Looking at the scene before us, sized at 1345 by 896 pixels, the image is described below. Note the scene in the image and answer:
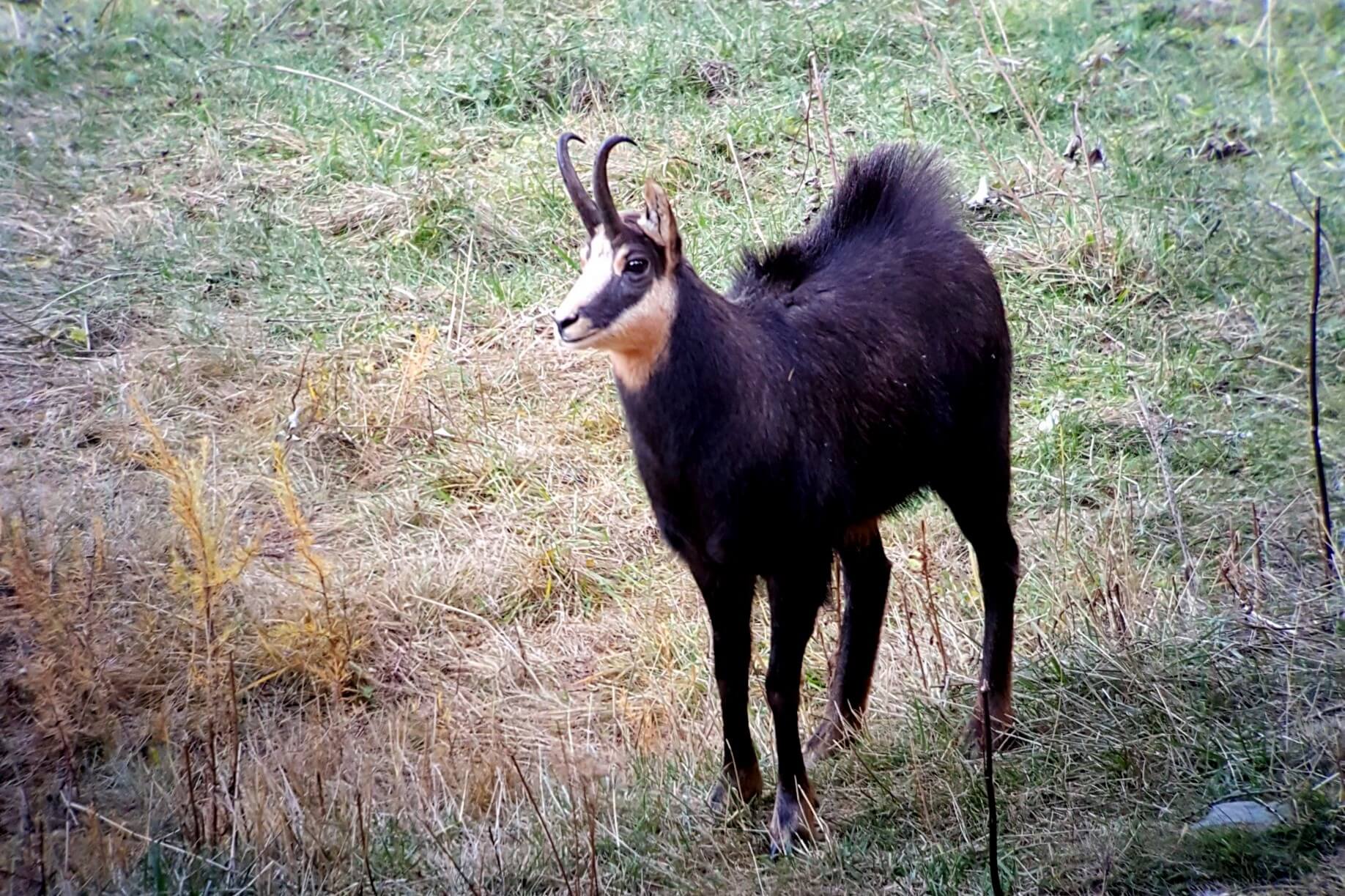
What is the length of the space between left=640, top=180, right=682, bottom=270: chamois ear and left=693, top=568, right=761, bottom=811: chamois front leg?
0.88 meters

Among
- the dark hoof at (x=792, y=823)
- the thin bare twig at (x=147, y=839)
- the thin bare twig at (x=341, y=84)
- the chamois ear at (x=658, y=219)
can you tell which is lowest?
the dark hoof at (x=792, y=823)

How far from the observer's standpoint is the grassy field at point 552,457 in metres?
3.79

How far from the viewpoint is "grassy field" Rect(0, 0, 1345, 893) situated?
3793 mm

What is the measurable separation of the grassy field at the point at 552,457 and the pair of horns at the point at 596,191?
4.47ft

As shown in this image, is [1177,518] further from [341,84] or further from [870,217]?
[341,84]

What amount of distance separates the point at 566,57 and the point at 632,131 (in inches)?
35.3

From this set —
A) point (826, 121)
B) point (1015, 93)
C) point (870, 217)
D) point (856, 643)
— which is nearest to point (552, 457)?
point (826, 121)

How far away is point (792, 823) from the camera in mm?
3863

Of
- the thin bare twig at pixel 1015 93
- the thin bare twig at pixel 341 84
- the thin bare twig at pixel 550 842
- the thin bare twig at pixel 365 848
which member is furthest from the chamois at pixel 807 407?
the thin bare twig at pixel 341 84

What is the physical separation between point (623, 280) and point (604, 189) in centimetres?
23

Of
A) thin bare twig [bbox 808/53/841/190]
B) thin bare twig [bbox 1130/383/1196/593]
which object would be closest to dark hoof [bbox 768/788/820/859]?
thin bare twig [bbox 1130/383/1196/593]

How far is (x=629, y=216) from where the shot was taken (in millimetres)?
3596

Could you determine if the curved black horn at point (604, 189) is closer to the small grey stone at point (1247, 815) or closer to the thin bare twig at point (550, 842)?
the thin bare twig at point (550, 842)

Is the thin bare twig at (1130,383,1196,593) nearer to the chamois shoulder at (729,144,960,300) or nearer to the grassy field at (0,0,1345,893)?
the grassy field at (0,0,1345,893)
